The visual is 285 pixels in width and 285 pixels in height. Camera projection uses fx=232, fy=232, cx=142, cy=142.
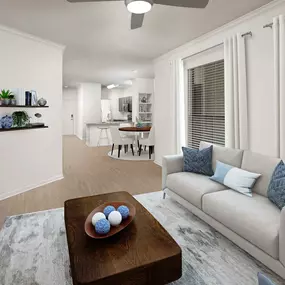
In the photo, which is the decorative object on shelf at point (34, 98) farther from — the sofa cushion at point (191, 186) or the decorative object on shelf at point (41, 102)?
the sofa cushion at point (191, 186)

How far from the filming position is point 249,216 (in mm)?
2006

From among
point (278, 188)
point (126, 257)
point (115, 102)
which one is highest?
point (115, 102)

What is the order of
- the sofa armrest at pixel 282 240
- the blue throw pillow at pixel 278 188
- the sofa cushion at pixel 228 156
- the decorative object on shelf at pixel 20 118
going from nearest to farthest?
the sofa armrest at pixel 282 240
the blue throw pillow at pixel 278 188
the sofa cushion at pixel 228 156
the decorative object on shelf at pixel 20 118

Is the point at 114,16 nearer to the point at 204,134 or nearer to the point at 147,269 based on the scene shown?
the point at 204,134

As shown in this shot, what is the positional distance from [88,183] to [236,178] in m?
2.74

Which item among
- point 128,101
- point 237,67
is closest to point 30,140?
point 237,67

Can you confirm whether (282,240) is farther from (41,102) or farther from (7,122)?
(41,102)

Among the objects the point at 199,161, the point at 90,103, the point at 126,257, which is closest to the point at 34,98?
the point at 199,161

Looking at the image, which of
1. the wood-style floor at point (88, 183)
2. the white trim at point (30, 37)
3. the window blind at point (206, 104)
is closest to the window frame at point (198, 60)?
the window blind at point (206, 104)

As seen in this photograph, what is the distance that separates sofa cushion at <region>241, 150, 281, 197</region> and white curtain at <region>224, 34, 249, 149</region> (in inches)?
30.8

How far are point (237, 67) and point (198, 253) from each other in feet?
8.84

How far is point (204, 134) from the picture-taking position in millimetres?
4598

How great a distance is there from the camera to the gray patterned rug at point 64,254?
1.82m

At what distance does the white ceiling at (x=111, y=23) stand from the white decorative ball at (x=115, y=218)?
2566mm
